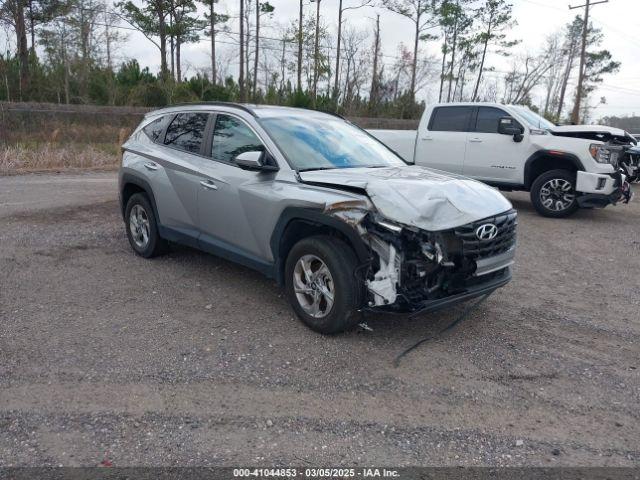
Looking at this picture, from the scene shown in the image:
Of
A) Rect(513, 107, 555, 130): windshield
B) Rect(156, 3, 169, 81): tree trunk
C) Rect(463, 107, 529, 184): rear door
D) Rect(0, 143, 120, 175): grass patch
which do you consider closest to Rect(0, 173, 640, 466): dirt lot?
Rect(463, 107, 529, 184): rear door

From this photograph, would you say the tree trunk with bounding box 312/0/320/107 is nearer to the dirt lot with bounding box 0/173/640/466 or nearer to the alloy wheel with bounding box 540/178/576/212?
the alloy wheel with bounding box 540/178/576/212

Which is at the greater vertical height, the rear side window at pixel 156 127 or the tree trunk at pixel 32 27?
the tree trunk at pixel 32 27

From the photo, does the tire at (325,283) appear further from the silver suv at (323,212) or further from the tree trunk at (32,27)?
the tree trunk at (32,27)

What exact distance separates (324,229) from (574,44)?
56889 millimetres

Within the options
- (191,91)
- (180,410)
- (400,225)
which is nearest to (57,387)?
(180,410)

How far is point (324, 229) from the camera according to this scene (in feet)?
14.1

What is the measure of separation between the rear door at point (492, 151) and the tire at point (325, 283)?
694cm

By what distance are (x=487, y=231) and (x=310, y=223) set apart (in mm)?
1351

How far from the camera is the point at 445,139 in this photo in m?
10.8

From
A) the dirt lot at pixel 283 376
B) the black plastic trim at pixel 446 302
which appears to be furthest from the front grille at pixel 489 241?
the dirt lot at pixel 283 376

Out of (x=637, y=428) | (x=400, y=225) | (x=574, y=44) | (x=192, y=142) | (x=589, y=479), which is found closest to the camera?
(x=589, y=479)

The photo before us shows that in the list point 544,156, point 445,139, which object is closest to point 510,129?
point 544,156

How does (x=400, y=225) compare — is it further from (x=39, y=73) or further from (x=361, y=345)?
(x=39, y=73)

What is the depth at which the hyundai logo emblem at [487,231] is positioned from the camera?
13.4 feet
